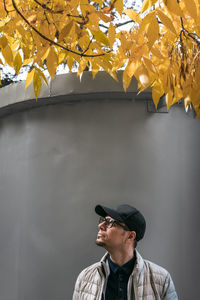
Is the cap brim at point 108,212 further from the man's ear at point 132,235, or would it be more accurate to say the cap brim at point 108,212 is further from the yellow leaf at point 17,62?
the yellow leaf at point 17,62

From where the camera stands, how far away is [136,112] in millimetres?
5742

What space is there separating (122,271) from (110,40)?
1758 mm

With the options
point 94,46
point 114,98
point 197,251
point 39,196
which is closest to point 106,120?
point 114,98

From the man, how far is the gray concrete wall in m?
1.08

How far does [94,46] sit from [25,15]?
471 mm

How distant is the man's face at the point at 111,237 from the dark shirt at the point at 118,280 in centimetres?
13

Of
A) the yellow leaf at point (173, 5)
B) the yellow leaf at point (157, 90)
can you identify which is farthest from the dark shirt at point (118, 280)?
the yellow leaf at point (173, 5)

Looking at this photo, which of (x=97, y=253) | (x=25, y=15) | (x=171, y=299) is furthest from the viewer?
(x=97, y=253)

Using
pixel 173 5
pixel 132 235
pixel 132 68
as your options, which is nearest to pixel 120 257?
pixel 132 235

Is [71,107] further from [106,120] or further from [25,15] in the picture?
[25,15]

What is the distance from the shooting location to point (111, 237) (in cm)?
435

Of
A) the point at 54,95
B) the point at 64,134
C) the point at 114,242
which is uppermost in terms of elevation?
the point at 54,95

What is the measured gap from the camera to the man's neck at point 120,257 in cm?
432

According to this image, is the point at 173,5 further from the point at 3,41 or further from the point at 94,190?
the point at 94,190
